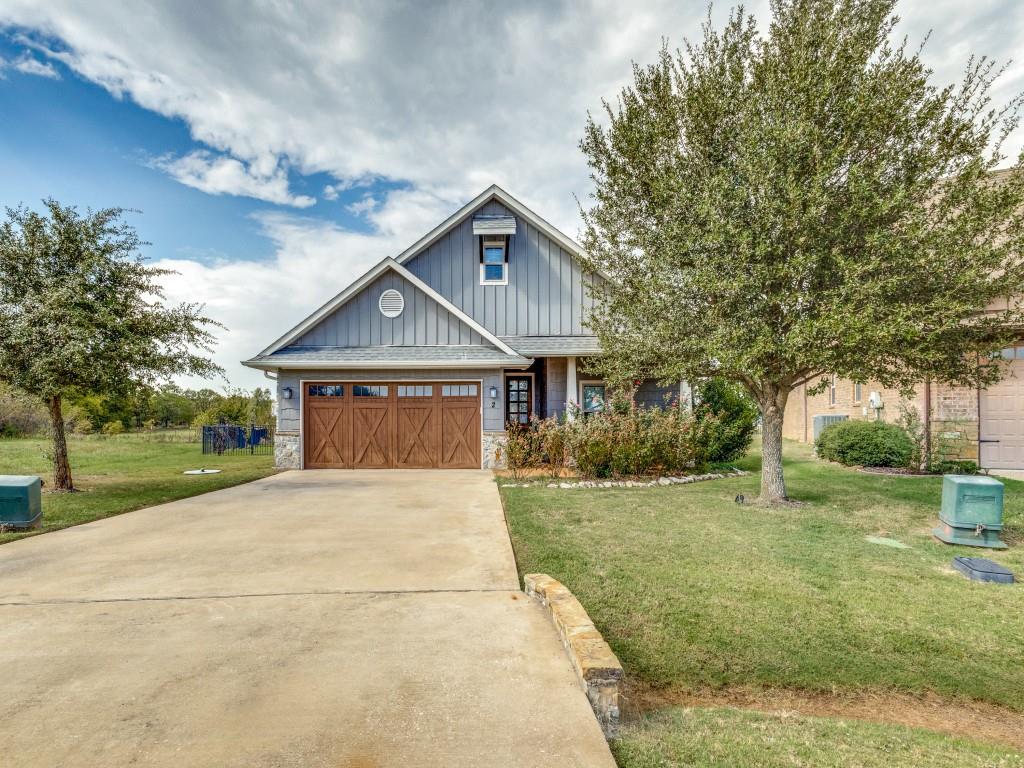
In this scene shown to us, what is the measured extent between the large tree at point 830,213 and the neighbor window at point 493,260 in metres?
6.91

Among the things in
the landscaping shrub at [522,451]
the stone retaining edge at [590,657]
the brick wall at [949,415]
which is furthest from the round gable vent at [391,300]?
the stone retaining edge at [590,657]

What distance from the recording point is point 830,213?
23.0 ft

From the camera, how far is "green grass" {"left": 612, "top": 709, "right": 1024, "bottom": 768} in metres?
2.21

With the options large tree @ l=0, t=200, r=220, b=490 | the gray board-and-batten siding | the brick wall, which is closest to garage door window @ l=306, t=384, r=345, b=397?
large tree @ l=0, t=200, r=220, b=490

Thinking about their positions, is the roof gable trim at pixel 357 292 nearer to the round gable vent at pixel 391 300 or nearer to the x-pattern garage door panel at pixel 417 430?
the round gable vent at pixel 391 300

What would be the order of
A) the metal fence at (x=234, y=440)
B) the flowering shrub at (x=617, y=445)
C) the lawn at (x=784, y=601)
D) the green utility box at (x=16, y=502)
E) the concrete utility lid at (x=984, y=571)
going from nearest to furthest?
the lawn at (x=784, y=601)
the concrete utility lid at (x=984, y=571)
the green utility box at (x=16, y=502)
the flowering shrub at (x=617, y=445)
the metal fence at (x=234, y=440)

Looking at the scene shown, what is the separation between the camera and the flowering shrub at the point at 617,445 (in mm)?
10516

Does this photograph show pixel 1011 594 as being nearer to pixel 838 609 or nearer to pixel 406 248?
pixel 838 609

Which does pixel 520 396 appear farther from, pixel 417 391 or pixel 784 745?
pixel 784 745

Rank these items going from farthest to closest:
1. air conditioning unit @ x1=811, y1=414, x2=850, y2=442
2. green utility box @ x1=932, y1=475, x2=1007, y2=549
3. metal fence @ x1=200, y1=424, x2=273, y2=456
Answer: metal fence @ x1=200, y1=424, x2=273, y2=456, air conditioning unit @ x1=811, y1=414, x2=850, y2=442, green utility box @ x1=932, y1=475, x2=1007, y2=549

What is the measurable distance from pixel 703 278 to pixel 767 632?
16.1 feet

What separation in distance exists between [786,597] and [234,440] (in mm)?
18643

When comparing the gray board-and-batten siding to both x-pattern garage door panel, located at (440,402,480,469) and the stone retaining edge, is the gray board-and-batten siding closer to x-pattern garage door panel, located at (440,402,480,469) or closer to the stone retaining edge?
x-pattern garage door panel, located at (440,402,480,469)

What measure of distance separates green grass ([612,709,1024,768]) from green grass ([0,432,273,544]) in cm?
737
